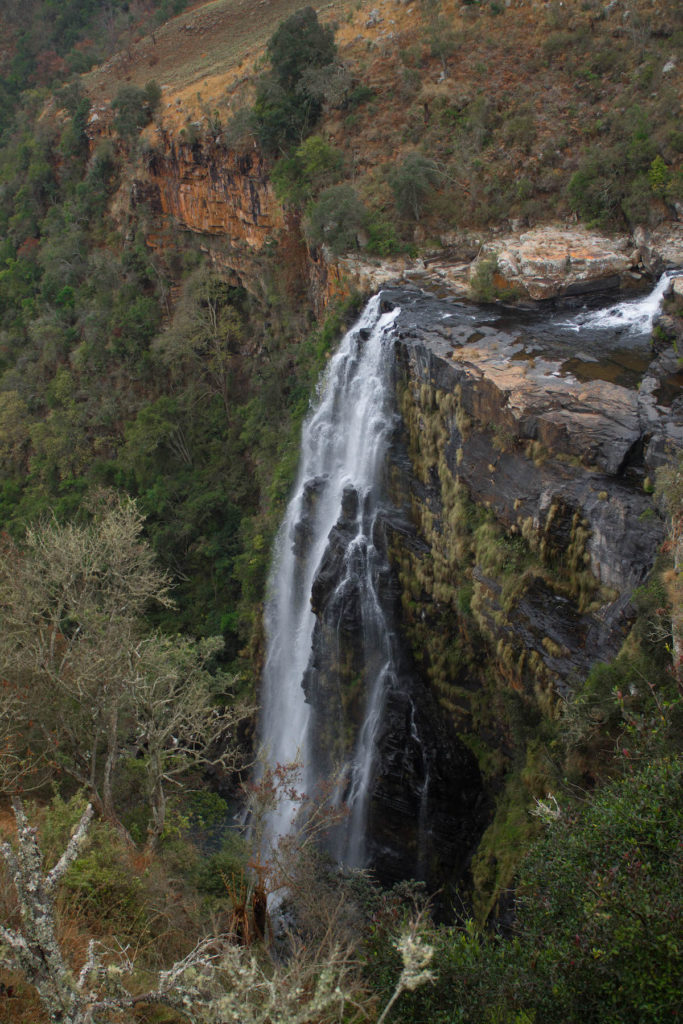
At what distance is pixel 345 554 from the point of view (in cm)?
1577

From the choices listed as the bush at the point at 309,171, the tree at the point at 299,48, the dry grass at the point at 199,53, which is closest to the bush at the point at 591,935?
the bush at the point at 309,171

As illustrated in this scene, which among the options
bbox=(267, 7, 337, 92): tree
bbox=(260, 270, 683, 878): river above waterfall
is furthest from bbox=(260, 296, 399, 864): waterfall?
bbox=(267, 7, 337, 92): tree

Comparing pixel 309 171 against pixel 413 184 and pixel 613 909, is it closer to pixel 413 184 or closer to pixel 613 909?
pixel 413 184

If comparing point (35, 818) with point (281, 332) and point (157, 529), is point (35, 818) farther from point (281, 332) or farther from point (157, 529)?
point (281, 332)

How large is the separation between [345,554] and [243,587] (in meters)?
5.62

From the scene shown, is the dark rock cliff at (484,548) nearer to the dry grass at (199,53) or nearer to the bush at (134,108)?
the dry grass at (199,53)

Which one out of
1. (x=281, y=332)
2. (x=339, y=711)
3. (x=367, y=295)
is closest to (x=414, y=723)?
(x=339, y=711)

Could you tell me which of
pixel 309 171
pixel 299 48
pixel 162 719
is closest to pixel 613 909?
pixel 162 719

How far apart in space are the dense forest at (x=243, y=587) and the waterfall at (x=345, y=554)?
0.89 m

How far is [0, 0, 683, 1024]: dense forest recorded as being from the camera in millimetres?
5895

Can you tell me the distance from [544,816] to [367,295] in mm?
15148

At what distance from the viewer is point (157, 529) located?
2325 cm

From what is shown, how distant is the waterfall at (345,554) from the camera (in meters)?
15.4

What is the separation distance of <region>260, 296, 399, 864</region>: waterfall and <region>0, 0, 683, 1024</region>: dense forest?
89 cm
